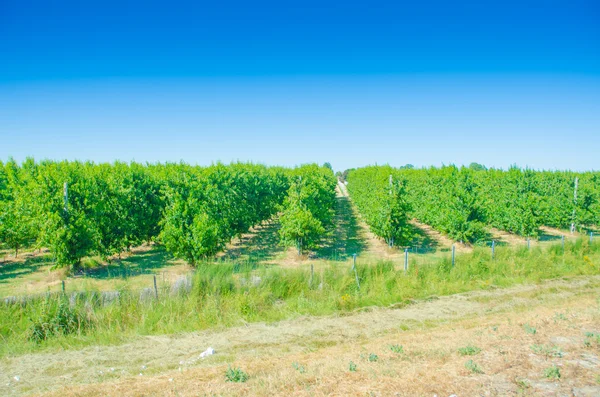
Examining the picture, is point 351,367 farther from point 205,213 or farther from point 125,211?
point 125,211

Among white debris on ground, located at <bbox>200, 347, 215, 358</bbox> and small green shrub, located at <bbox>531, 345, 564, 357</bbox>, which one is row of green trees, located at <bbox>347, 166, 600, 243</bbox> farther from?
white debris on ground, located at <bbox>200, 347, 215, 358</bbox>

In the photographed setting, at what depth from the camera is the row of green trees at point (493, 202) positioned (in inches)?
827

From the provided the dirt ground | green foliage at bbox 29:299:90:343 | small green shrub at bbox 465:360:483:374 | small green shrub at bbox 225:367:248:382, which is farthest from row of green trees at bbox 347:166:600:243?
green foliage at bbox 29:299:90:343

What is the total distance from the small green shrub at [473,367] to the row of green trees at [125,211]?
38.1ft

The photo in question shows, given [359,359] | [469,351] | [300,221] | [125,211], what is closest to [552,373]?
[469,351]

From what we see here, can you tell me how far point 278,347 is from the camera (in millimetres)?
8367

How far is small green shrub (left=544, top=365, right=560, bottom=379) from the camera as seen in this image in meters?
6.02

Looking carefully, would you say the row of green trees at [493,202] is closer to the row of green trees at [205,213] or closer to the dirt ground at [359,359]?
the row of green trees at [205,213]

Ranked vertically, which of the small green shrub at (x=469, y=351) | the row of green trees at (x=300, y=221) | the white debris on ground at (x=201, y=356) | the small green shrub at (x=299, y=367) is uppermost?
the row of green trees at (x=300, y=221)

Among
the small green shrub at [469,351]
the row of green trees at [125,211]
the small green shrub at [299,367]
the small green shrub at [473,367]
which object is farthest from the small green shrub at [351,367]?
the row of green trees at [125,211]

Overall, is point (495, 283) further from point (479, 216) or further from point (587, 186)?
point (587, 186)

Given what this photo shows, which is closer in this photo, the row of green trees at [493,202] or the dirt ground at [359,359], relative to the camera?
the dirt ground at [359,359]

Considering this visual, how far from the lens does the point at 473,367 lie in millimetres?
6383

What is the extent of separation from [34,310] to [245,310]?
5.24 meters
